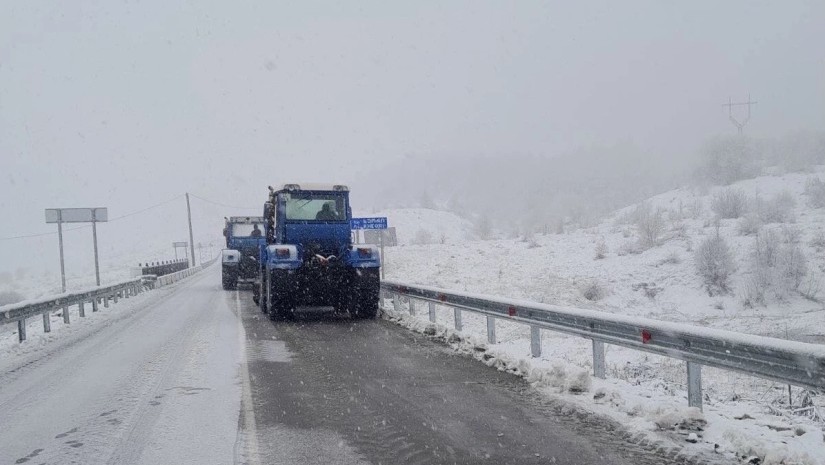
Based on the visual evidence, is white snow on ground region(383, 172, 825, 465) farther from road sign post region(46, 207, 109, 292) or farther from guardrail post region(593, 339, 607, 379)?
road sign post region(46, 207, 109, 292)

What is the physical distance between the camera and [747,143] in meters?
53.9

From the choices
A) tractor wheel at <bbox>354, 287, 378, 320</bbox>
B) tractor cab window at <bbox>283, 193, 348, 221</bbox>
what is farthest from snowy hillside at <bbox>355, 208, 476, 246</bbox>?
tractor wheel at <bbox>354, 287, 378, 320</bbox>

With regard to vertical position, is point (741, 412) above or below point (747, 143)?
below

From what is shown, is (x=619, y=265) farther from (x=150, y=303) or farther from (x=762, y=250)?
(x=150, y=303)

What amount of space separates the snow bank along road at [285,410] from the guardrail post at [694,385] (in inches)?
33.8

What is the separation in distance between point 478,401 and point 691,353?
224 cm

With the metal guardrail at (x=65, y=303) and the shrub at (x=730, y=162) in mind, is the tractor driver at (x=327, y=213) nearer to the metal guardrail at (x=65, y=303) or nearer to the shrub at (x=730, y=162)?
the metal guardrail at (x=65, y=303)

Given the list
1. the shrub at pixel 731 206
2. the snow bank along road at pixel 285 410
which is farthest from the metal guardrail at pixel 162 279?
the shrub at pixel 731 206

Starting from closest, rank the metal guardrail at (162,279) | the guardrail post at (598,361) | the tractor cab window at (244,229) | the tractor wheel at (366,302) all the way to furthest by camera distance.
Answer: the guardrail post at (598,361) < the tractor wheel at (366,302) < the tractor cab window at (244,229) < the metal guardrail at (162,279)

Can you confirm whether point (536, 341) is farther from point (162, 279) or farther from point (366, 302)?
point (162, 279)

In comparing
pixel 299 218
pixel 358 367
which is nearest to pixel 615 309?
pixel 299 218

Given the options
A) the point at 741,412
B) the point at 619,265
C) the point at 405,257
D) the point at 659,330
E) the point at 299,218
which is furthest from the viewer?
the point at 405,257

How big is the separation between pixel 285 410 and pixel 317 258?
328 inches

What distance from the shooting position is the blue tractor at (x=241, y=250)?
27.2 m
